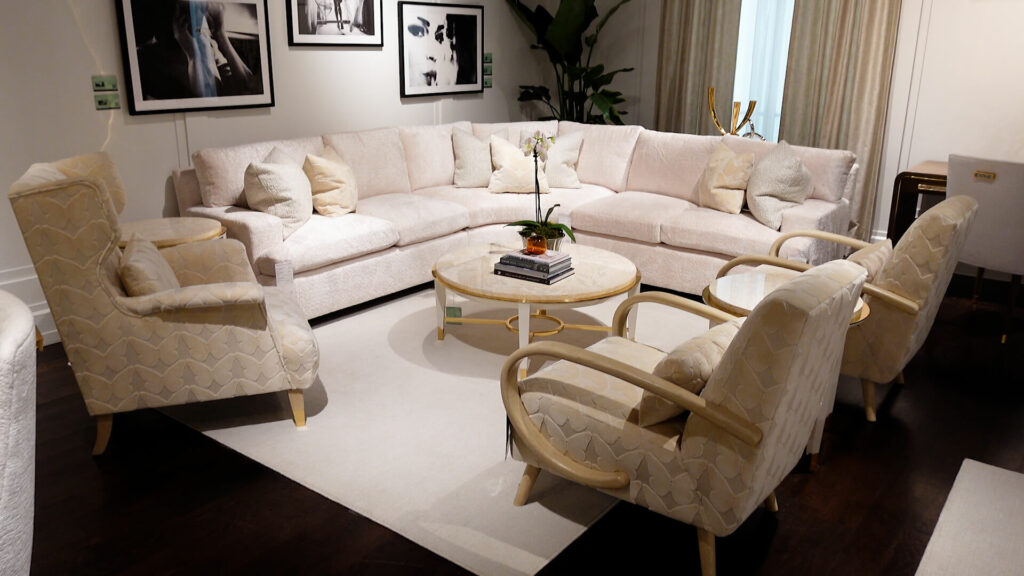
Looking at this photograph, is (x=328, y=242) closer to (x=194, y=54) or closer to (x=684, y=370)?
(x=194, y=54)

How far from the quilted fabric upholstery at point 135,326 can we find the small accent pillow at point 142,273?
0.03 meters

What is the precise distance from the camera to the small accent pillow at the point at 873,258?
3092 mm

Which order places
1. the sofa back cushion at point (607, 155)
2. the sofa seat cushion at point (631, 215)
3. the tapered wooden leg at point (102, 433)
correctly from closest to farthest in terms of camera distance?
the tapered wooden leg at point (102, 433)
the sofa seat cushion at point (631, 215)
the sofa back cushion at point (607, 155)

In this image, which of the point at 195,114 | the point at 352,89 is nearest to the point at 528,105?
the point at 352,89

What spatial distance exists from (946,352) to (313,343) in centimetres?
294

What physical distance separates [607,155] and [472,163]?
3.05ft

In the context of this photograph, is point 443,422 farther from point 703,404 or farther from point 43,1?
point 43,1

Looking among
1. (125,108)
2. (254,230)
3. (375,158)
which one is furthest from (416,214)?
(125,108)

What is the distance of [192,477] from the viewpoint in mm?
2607

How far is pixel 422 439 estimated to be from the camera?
2852mm

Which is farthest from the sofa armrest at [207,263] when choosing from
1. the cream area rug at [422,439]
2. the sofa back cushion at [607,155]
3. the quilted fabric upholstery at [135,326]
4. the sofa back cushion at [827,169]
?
the sofa back cushion at [827,169]

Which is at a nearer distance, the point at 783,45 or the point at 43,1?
the point at 43,1

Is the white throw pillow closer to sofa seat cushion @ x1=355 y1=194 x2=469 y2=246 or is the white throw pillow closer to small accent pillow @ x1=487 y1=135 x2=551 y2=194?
small accent pillow @ x1=487 y1=135 x2=551 y2=194

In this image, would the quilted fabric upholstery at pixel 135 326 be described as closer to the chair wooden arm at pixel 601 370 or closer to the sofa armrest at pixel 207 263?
the sofa armrest at pixel 207 263
